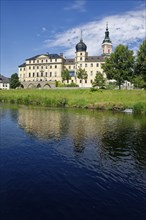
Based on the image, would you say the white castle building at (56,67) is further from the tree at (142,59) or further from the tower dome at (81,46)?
the tree at (142,59)

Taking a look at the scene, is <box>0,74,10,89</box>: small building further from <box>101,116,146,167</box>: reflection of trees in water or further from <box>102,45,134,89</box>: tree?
<box>101,116,146,167</box>: reflection of trees in water

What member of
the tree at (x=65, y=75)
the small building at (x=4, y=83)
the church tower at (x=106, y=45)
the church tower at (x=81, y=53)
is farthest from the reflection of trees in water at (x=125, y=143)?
the small building at (x=4, y=83)

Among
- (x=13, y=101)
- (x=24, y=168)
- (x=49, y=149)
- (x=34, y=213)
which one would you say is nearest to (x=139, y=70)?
(x=13, y=101)

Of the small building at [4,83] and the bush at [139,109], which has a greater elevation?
the small building at [4,83]

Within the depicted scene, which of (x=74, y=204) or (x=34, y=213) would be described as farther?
(x=74, y=204)

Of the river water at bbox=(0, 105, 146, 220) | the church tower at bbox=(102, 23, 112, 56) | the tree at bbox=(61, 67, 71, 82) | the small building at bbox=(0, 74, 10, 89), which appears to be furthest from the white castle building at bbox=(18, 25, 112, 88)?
the river water at bbox=(0, 105, 146, 220)

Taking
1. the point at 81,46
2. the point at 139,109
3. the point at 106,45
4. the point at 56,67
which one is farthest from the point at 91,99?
the point at 106,45

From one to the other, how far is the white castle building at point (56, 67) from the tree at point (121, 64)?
154 ft

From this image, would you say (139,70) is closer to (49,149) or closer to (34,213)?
(49,149)

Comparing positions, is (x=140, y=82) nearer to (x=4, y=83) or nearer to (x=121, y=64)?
(x=121, y=64)

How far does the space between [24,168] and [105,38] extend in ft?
485

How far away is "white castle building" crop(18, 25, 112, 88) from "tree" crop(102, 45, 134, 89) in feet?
154

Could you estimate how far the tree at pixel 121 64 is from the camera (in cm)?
9069

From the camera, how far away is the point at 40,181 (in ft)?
58.3
